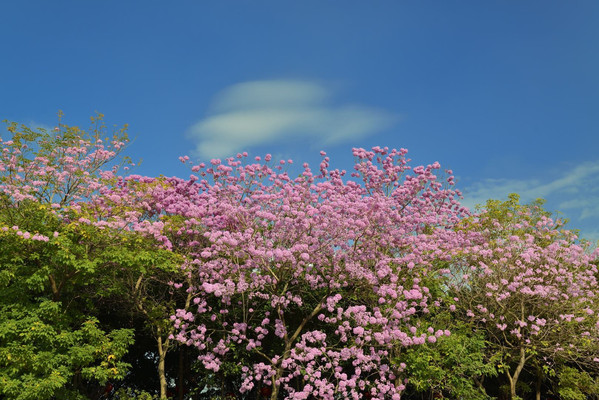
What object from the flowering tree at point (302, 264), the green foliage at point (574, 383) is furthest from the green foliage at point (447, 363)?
the green foliage at point (574, 383)

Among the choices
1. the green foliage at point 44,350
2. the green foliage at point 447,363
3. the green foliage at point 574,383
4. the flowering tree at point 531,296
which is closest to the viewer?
the green foliage at point 44,350

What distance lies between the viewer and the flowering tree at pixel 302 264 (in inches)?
595

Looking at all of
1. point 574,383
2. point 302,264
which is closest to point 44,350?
point 302,264

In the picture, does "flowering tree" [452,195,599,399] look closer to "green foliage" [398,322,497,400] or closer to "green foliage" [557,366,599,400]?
"green foliage" [557,366,599,400]

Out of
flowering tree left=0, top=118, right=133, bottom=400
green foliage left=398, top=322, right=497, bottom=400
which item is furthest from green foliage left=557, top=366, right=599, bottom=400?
flowering tree left=0, top=118, right=133, bottom=400

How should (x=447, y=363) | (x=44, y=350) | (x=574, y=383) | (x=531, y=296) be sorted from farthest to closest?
(x=574, y=383) → (x=531, y=296) → (x=447, y=363) → (x=44, y=350)

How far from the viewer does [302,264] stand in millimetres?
15727

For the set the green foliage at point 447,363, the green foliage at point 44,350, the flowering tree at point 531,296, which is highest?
the flowering tree at point 531,296

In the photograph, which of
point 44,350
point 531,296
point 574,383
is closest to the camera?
point 44,350

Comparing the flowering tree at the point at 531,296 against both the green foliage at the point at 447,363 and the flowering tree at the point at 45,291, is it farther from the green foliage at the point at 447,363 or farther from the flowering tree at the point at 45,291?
the flowering tree at the point at 45,291

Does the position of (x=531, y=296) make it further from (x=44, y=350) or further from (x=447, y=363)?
(x=44, y=350)

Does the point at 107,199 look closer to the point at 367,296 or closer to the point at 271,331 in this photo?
the point at 271,331

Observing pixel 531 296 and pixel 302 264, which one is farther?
pixel 531 296

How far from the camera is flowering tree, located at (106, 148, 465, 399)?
595 inches
